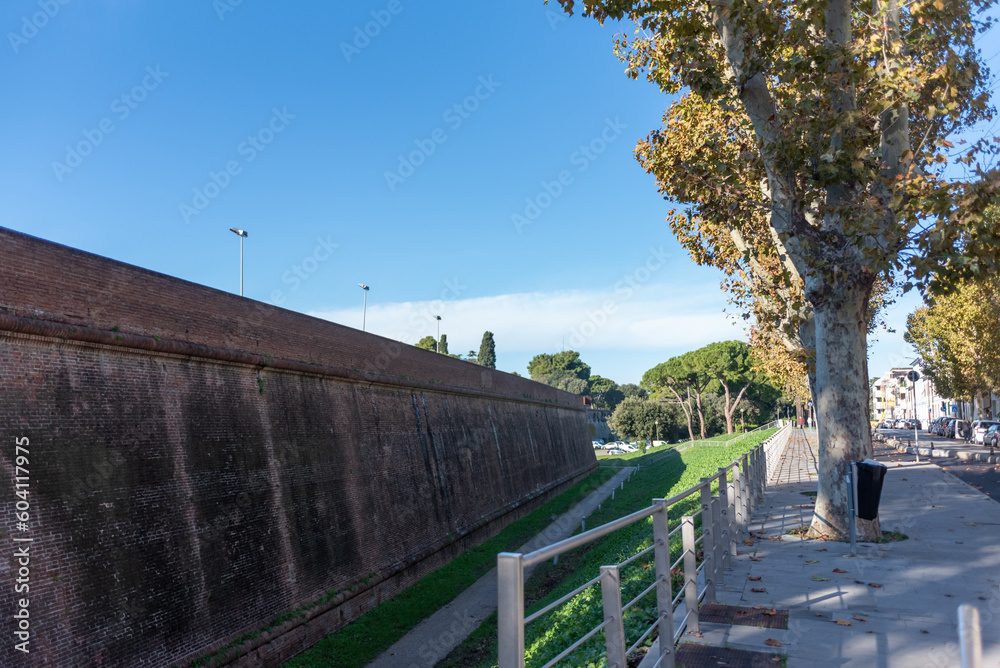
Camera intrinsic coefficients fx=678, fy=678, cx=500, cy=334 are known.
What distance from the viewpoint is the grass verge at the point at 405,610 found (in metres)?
9.70

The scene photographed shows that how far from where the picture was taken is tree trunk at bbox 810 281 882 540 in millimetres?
8266

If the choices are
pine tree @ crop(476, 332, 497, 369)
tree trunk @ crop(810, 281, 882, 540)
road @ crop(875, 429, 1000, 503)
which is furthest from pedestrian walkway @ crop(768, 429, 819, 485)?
pine tree @ crop(476, 332, 497, 369)

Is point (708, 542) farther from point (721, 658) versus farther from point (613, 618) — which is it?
point (613, 618)

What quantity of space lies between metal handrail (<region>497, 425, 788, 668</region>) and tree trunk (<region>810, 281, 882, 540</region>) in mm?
1012

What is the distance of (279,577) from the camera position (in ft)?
31.4

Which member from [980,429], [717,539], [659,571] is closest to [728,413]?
[980,429]

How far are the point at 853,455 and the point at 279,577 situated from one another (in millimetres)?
7779

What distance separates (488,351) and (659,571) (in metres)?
67.4

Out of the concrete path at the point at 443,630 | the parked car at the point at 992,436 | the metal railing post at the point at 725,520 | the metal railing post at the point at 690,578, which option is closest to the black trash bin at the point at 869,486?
the metal railing post at the point at 725,520

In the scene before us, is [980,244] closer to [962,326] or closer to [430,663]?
[430,663]

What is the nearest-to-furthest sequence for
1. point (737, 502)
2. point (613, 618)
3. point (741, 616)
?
point (613, 618)
point (741, 616)
point (737, 502)

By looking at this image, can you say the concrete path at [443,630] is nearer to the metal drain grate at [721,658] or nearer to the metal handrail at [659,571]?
the metal handrail at [659,571]

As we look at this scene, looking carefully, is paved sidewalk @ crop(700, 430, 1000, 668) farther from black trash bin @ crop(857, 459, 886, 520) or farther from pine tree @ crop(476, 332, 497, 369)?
pine tree @ crop(476, 332, 497, 369)

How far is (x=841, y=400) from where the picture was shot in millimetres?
8352
